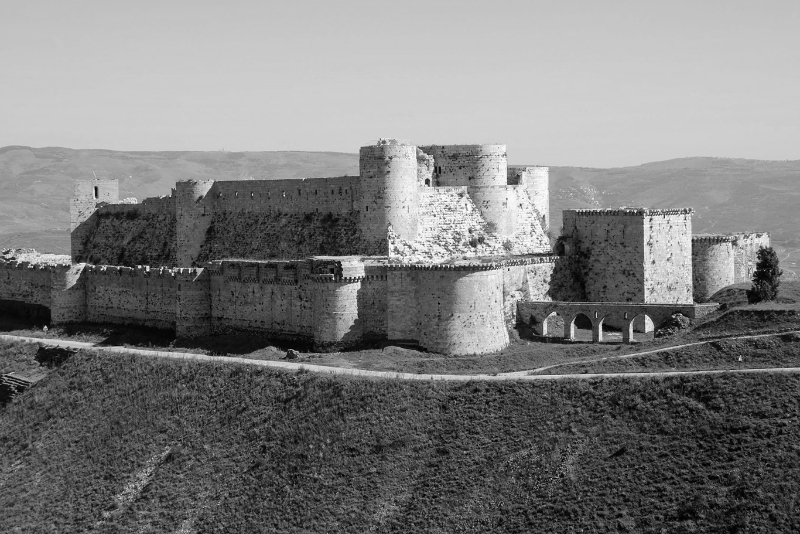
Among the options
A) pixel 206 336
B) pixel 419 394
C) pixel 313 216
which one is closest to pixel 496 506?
pixel 419 394

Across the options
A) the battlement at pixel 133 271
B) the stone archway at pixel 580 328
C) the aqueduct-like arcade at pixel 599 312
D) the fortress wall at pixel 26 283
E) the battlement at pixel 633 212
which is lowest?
the stone archway at pixel 580 328

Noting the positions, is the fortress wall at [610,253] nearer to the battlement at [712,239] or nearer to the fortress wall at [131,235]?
the battlement at [712,239]

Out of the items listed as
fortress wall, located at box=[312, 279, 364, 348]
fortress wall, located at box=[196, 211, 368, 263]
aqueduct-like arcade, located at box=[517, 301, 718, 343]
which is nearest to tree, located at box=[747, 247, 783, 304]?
aqueduct-like arcade, located at box=[517, 301, 718, 343]

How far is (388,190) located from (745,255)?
853 inches

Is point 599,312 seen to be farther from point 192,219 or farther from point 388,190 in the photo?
point 192,219

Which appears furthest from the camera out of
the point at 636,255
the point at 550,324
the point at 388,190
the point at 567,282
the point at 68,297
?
the point at 68,297

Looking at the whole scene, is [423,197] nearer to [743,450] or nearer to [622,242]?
[622,242]

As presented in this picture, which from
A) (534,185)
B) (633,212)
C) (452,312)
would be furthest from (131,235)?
(633,212)

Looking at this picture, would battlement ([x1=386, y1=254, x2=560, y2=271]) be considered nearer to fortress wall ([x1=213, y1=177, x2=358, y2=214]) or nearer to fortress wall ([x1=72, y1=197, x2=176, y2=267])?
fortress wall ([x1=213, y1=177, x2=358, y2=214])

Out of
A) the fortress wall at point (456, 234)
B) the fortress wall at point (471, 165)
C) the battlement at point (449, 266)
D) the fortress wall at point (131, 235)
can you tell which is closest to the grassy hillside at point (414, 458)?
the battlement at point (449, 266)

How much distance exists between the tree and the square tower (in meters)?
4.99

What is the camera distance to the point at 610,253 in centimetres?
6419

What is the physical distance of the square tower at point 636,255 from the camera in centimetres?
6319

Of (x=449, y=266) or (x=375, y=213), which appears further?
(x=375, y=213)
